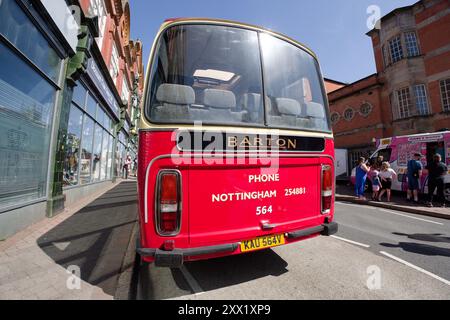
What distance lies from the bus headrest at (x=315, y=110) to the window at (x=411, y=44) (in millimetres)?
19156

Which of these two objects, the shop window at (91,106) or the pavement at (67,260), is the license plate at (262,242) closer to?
the pavement at (67,260)

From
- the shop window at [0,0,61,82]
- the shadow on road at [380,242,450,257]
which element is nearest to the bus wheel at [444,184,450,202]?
the shadow on road at [380,242,450,257]

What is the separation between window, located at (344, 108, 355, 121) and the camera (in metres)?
20.3

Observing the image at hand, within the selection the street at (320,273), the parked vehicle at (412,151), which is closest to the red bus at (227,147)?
the street at (320,273)

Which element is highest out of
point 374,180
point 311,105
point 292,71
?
point 292,71

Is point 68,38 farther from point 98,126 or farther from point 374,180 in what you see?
point 374,180

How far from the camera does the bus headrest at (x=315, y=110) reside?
3.19 m

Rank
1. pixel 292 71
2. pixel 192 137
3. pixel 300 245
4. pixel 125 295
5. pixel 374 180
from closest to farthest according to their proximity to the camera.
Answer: pixel 192 137, pixel 125 295, pixel 292 71, pixel 300 245, pixel 374 180

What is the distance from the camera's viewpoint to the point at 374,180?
9453 millimetres

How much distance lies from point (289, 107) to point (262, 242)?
5.76ft

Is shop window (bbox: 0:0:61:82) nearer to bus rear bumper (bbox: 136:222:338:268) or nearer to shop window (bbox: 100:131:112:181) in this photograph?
bus rear bumper (bbox: 136:222:338:268)
